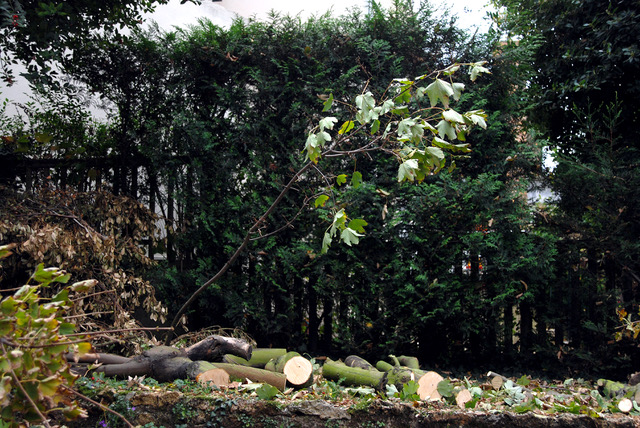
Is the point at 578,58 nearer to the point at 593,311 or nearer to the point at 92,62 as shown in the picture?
the point at 593,311

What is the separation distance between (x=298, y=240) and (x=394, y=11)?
2.98 metres

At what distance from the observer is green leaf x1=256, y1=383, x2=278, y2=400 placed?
150 inches

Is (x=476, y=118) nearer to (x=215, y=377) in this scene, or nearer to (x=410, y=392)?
(x=410, y=392)

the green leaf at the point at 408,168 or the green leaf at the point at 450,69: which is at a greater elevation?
the green leaf at the point at 450,69

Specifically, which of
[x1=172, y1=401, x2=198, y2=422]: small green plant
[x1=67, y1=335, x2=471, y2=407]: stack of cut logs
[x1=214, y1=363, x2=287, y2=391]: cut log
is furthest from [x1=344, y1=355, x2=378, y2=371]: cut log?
[x1=172, y1=401, x2=198, y2=422]: small green plant

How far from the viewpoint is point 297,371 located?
425 cm

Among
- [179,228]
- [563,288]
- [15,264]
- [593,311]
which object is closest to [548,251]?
[563,288]

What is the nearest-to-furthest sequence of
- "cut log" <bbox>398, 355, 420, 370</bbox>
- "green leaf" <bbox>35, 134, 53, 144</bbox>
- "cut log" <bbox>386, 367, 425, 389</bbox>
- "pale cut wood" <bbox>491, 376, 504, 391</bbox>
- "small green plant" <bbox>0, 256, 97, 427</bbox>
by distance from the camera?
1. "small green plant" <bbox>0, 256, 97, 427</bbox>
2. "cut log" <bbox>386, 367, 425, 389</bbox>
3. "pale cut wood" <bbox>491, 376, 504, 391</bbox>
4. "cut log" <bbox>398, 355, 420, 370</bbox>
5. "green leaf" <bbox>35, 134, 53, 144</bbox>

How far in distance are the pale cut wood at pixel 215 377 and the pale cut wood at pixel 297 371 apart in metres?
0.50

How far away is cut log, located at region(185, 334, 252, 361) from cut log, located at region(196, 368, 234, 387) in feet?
1.53

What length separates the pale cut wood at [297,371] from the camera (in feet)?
13.8

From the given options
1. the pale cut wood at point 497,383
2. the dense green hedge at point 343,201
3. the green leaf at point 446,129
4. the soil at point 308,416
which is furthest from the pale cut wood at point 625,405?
the green leaf at point 446,129

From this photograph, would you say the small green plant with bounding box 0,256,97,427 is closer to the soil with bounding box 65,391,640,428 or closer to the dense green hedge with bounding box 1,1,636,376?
the soil with bounding box 65,391,640,428

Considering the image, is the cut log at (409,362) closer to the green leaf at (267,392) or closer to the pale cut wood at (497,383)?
the pale cut wood at (497,383)
